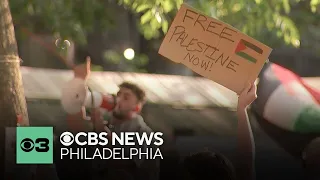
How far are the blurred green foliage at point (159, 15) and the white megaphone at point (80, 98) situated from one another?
22 centimetres

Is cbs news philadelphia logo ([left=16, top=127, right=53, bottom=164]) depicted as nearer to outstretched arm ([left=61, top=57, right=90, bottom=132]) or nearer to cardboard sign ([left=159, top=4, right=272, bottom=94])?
outstretched arm ([left=61, top=57, right=90, bottom=132])

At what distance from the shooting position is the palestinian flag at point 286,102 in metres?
2.59

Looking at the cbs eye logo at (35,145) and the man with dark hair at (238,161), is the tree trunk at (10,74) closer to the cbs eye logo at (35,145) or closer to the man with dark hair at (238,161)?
the cbs eye logo at (35,145)

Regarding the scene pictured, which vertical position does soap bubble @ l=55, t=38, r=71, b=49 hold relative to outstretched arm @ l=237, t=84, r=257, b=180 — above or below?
above

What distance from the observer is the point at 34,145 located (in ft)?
8.11

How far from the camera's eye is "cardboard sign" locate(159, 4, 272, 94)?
8.34 feet

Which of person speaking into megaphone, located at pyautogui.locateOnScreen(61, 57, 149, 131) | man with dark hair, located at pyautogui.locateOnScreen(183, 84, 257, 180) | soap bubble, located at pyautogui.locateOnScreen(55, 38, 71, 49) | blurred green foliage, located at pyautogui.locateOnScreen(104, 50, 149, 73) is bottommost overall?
man with dark hair, located at pyautogui.locateOnScreen(183, 84, 257, 180)

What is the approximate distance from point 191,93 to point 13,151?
903 millimetres

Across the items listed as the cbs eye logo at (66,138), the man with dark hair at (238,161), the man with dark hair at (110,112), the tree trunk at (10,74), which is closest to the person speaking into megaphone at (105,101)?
the man with dark hair at (110,112)

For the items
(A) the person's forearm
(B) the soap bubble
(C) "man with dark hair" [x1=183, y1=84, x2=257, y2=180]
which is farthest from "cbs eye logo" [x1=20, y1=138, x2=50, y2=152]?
(A) the person's forearm

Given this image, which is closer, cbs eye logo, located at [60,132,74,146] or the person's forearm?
cbs eye logo, located at [60,132,74,146]

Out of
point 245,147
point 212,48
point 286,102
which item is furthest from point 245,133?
point 212,48

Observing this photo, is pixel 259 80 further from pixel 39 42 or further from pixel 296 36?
pixel 39 42

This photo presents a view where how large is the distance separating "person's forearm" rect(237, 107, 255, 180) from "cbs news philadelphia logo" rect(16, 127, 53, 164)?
93cm
